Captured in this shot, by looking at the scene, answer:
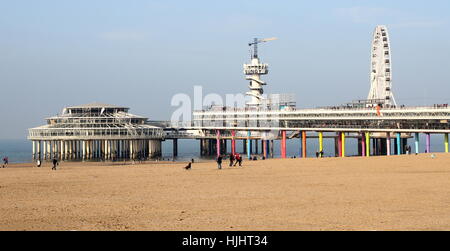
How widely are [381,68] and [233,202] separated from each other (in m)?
70.8

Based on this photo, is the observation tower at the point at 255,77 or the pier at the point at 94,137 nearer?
the pier at the point at 94,137

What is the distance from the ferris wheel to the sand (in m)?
55.3

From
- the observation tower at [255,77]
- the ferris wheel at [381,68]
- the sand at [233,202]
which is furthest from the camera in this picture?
the observation tower at [255,77]

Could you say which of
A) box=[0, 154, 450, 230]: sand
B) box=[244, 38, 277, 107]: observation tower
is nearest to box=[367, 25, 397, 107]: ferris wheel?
box=[244, 38, 277, 107]: observation tower

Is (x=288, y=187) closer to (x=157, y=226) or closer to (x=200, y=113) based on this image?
(x=157, y=226)

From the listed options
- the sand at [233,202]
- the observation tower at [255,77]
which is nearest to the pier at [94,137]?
the observation tower at [255,77]

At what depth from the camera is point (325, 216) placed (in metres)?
18.2

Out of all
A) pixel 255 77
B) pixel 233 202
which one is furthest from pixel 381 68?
pixel 233 202

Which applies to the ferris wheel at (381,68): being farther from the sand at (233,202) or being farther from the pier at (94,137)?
the sand at (233,202)

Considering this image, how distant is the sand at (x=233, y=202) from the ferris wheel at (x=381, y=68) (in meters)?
55.3

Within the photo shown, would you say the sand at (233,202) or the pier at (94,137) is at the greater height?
the pier at (94,137)

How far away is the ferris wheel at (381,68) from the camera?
287 feet

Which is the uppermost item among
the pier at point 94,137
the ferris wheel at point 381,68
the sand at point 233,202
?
the ferris wheel at point 381,68

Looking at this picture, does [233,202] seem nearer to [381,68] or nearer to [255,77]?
[381,68]
